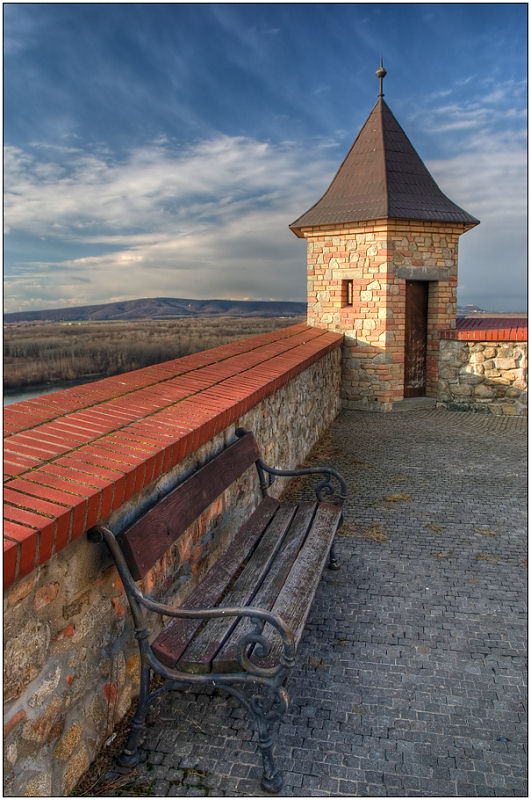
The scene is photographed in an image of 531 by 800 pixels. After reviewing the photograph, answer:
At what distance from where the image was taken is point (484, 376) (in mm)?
9602

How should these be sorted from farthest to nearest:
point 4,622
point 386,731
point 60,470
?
point 386,731 → point 60,470 → point 4,622

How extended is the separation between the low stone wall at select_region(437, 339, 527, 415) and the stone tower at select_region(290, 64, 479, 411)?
0.28 m

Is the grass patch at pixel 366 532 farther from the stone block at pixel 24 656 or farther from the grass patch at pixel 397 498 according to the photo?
the stone block at pixel 24 656

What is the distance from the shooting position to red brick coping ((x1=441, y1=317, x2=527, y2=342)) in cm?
930

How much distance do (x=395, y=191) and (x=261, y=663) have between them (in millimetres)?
9650

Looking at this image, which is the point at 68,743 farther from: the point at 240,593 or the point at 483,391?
the point at 483,391

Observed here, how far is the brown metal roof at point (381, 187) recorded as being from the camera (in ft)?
31.6

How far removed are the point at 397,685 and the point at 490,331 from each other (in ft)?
26.4

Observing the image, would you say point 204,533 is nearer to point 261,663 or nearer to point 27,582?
point 261,663

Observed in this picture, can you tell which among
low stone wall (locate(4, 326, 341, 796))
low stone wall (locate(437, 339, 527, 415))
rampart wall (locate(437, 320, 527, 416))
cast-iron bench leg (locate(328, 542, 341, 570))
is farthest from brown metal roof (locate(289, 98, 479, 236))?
low stone wall (locate(4, 326, 341, 796))

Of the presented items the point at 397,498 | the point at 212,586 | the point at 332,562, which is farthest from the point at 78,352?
the point at 212,586

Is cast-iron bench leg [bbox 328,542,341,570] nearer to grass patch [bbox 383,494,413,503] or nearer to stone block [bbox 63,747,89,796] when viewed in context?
grass patch [bbox 383,494,413,503]

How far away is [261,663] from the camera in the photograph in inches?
87.5

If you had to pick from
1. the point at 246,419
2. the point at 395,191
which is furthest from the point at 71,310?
the point at 246,419
